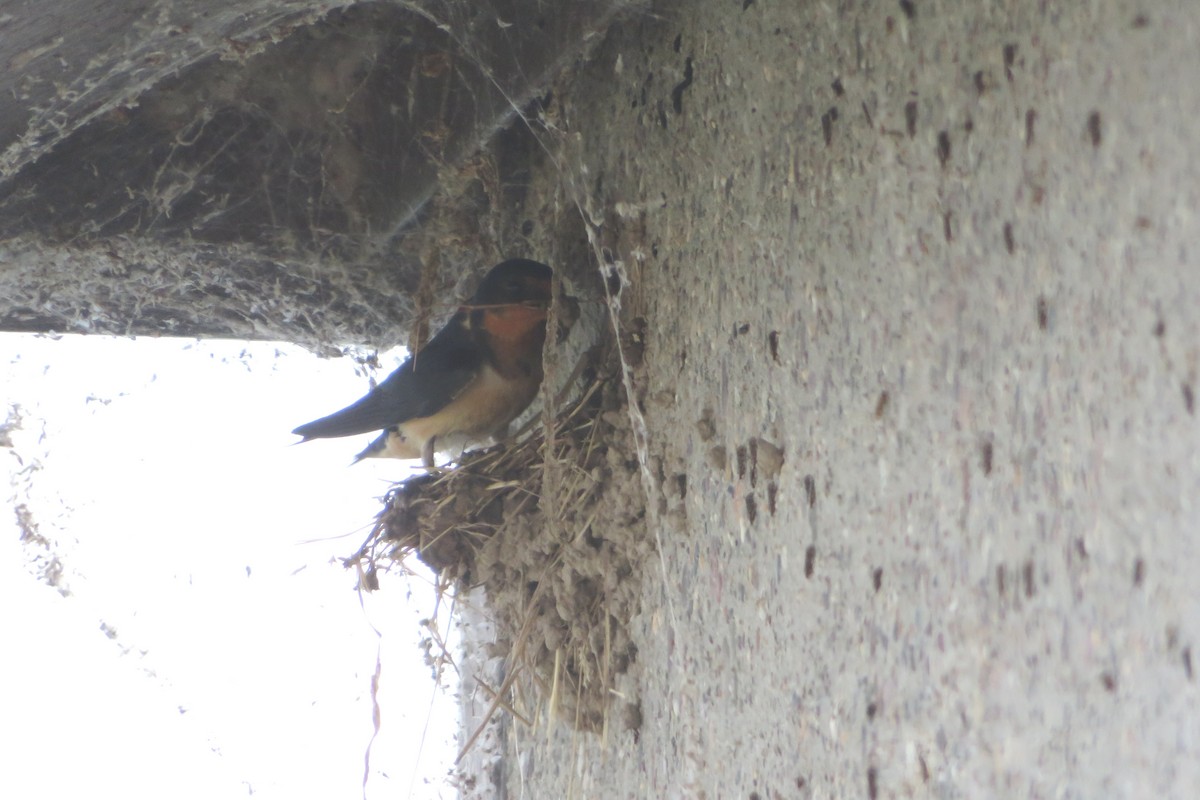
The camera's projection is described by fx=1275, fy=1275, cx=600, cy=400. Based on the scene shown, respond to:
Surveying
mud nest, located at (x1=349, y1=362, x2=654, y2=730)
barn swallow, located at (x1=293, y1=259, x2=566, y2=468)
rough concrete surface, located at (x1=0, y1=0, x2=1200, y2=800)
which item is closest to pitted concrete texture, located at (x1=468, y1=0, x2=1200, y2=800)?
rough concrete surface, located at (x1=0, y1=0, x2=1200, y2=800)

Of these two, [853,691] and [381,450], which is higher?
[381,450]

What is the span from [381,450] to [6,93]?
1751 millimetres

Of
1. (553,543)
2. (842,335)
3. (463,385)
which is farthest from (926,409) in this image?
(463,385)

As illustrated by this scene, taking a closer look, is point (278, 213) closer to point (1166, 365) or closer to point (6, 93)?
point (6, 93)

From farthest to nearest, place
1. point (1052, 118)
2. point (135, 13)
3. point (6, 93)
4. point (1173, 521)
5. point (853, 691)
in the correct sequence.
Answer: point (6, 93) → point (135, 13) → point (853, 691) → point (1052, 118) → point (1173, 521)

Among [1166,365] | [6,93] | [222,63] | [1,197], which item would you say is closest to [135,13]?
[6,93]

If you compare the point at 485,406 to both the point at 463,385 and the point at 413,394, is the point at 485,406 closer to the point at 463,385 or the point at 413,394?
the point at 463,385

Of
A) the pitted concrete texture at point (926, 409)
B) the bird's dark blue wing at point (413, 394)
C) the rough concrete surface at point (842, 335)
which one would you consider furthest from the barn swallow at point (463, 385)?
the pitted concrete texture at point (926, 409)

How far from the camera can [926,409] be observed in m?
1.64

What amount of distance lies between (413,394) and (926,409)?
2197mm

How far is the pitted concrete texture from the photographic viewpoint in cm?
129

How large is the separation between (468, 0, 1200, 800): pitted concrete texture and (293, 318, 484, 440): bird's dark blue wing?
116 centimetres

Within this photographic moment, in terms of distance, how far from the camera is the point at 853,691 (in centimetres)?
174

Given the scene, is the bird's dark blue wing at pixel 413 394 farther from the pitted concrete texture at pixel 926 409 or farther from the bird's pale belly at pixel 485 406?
the pitted concrete texture at pixel 926 409
